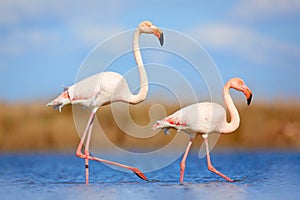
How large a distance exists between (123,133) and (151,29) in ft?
29.4

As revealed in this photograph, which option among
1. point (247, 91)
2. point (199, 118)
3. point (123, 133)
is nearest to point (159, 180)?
point (199, 118)

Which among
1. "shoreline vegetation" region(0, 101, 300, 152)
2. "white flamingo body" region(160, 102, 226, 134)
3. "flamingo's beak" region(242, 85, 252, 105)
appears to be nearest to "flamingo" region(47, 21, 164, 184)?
"white flamingo body" region(160, 102, 226, 134)

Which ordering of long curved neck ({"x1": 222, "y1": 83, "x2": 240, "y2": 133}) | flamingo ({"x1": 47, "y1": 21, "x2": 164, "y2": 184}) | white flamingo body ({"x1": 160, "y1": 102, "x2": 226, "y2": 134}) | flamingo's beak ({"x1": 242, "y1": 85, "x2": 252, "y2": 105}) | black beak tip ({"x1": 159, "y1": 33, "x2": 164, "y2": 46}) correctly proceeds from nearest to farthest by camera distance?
black beak tip ({"x1": 159, "y1": 33, "x2": 164, "y2": 46})
flamingo ({"x1": 47, "y1": 21, "x2": 164, "y2": 184})
white flamingo body ({"x1": 160, "y1": 102, "x2": 226, "y2": 134})
flamingo's beak ({"x1": 242, "y1": 85, "x2": 252, "y2": 105})
long curved neck ({"x1": 222, "y1": 83, "x2": 240, "y2": 133})

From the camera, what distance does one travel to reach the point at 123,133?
792 inches

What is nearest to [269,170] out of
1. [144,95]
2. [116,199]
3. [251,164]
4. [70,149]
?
[251,164]

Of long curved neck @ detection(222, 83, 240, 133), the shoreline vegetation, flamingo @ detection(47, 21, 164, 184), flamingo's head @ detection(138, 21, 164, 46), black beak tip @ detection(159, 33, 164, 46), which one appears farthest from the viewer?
the shoreline vegetation

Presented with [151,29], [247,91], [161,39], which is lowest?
[247,91]

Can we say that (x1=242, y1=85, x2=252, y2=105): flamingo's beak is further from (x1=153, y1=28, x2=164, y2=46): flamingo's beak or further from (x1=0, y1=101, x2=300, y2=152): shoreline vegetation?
(x1=0, y1=101, x2=300, y2=152): shoreline vegetation

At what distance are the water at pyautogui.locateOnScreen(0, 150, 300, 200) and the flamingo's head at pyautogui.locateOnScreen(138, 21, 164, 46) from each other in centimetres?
267

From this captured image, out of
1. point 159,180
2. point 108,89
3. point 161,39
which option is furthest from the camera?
point 159,180

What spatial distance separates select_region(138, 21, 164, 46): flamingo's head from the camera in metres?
11.2

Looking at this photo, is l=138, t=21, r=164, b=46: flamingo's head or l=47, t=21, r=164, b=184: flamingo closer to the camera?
l=138, t=21, r=164, b=46: flamingo's head

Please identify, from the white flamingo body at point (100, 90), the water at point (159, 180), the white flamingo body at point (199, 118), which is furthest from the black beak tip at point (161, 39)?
the water at point (159, 180)

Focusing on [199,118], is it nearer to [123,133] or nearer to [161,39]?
[161,39]
